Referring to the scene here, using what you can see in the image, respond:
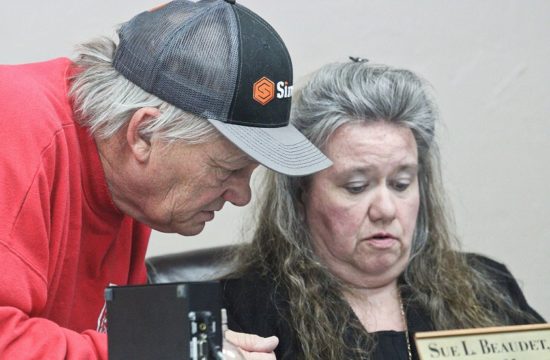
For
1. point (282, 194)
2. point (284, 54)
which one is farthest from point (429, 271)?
point (284, 54)

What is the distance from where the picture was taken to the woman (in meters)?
2.14

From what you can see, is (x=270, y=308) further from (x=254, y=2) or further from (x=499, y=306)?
(x=254, y=2)

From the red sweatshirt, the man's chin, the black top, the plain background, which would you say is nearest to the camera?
the red sweatshirt

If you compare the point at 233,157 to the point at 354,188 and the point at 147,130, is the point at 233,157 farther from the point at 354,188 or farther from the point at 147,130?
the point at 354,188

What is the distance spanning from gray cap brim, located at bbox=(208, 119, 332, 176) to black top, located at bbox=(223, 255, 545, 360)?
0.49 m

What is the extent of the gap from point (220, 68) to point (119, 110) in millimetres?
181

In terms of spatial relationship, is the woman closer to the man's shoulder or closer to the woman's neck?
the woman's neck

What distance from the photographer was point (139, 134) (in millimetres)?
1653

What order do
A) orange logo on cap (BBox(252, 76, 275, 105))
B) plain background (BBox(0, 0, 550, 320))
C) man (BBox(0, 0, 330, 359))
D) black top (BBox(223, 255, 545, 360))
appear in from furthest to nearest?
1. plain background (BBox(0, 0, 550, 320))
2. black top (BBox(223, 255, 545, 360))
3. orange logo on cap (BBox(252, 76, 275, 105))
4. man (BBox(0, 0, 330, 359))

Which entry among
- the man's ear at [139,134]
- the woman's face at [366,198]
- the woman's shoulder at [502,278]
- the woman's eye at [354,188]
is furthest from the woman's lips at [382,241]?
the man's ear at [139,134]

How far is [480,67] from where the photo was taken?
124 inches

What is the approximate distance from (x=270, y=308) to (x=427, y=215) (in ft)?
1.51

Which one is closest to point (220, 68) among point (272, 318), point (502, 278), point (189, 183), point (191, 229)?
point (189, 183)

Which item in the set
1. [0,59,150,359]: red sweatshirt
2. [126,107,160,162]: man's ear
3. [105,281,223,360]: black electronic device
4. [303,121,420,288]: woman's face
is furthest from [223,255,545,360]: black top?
[105,281,223,360]: black electronic device
